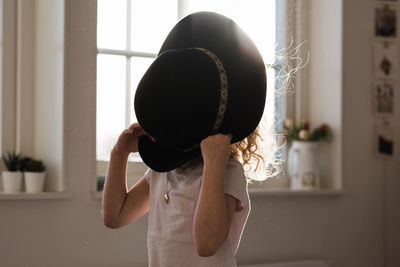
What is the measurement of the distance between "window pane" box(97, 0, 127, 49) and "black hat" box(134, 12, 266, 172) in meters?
0.69

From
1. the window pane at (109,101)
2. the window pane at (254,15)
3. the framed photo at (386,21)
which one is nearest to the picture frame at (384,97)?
the framed photo at (386,21)

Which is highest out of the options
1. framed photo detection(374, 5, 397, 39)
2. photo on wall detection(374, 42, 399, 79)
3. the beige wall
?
framed photo detection(374, 5, 397, 39)

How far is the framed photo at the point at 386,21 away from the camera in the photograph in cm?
212

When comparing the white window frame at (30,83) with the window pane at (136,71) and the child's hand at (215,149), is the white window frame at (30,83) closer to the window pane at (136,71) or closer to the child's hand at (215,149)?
the window pane at (136,71)

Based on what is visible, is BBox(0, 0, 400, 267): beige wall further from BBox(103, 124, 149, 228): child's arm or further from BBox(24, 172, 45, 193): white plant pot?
BBox(103, 124, 149, 228): child's arm

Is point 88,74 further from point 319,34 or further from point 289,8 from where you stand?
point 319,34

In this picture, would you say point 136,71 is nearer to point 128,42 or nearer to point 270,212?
point 128,42

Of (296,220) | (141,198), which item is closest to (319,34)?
(296,220)

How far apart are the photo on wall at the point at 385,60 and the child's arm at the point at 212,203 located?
1411 millimetres

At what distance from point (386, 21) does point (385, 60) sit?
5.8 inches

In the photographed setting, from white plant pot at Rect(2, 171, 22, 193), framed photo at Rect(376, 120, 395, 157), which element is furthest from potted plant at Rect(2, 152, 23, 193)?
framed photo at Rect(376, 120, 395, 157)

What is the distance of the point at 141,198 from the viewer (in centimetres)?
106

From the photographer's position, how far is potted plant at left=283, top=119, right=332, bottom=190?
2.02m

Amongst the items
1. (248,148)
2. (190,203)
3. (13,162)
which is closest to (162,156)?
(190,203)
